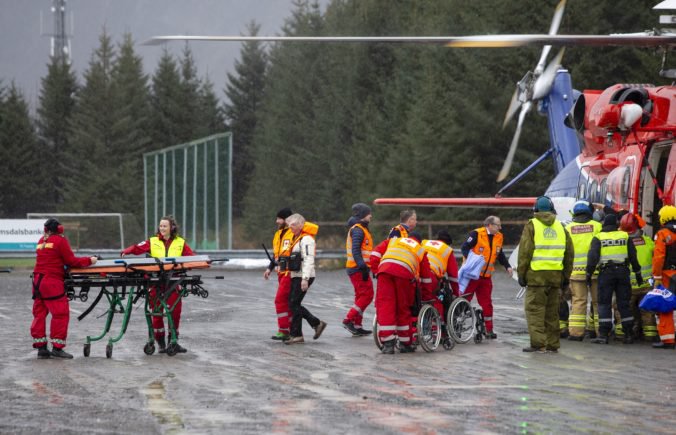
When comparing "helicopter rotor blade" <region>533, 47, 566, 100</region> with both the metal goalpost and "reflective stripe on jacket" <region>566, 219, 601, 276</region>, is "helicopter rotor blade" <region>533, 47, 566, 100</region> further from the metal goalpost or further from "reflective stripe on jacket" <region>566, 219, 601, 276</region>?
the metal goalpost

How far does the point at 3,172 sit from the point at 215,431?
65.5 meters

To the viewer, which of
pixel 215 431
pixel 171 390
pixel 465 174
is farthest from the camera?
pixel 465 174

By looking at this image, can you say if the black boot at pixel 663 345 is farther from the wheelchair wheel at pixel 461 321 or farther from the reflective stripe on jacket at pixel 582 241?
the wheelchair wheel at pixel 461 321

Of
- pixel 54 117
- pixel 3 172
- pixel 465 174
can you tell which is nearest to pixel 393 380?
pixel 465 174

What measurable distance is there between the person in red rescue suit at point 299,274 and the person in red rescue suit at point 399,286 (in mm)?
1553

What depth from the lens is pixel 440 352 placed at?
14.0 m

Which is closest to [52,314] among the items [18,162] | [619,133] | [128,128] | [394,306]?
[394,306]

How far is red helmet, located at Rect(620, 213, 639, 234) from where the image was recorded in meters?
15.5

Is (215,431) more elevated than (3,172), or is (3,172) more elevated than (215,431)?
(3,172)

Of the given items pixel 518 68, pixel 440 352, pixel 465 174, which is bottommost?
pixel 440 352

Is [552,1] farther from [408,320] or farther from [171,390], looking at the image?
[171,390]

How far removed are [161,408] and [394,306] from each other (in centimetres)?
485

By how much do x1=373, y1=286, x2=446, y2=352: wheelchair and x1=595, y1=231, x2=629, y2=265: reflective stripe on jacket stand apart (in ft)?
8.48

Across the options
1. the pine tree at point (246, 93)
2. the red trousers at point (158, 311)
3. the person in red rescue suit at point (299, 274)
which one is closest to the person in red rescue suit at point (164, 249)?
the red trousers at point (158, 311)
